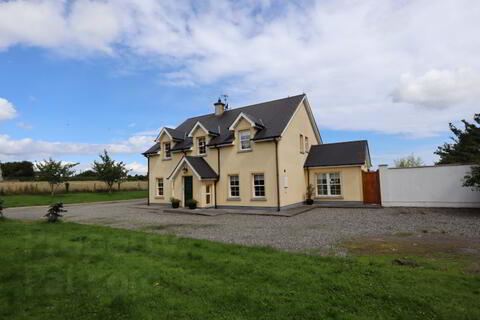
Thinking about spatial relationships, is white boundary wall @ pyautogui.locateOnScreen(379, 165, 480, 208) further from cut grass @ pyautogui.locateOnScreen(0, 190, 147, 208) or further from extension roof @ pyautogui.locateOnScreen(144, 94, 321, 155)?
cut grass @ pyautogui.locateOnScreen(0, 190, 147, 208)

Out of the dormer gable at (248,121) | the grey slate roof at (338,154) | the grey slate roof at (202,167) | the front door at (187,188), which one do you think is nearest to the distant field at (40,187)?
the front door at (187,188)

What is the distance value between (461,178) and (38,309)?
21.1 meters

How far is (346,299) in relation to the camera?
4.40 m

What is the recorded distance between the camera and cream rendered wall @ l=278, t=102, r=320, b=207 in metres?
18.3

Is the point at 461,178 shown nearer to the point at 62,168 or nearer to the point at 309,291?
the point at 309,291

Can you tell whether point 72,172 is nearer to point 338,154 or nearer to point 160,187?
point 160,187

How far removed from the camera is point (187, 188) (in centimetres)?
2075

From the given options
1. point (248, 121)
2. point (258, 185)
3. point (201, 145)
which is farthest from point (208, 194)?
point (248, 121)

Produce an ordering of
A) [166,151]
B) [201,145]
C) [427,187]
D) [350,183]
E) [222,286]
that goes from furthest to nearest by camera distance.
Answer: [166,151]
[201,145]
[350,183]
[427,187]
[222,286]

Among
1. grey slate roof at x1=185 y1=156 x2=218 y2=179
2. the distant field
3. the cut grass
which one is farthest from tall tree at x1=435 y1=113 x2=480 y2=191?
the distant field

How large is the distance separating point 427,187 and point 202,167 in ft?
50.7

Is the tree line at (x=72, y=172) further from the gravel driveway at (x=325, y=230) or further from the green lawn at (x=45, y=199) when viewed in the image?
the gravel driveway at (x=325, y=230)

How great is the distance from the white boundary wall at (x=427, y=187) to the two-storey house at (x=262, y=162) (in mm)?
1954

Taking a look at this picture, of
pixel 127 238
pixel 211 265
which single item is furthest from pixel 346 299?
pixel 127 238
